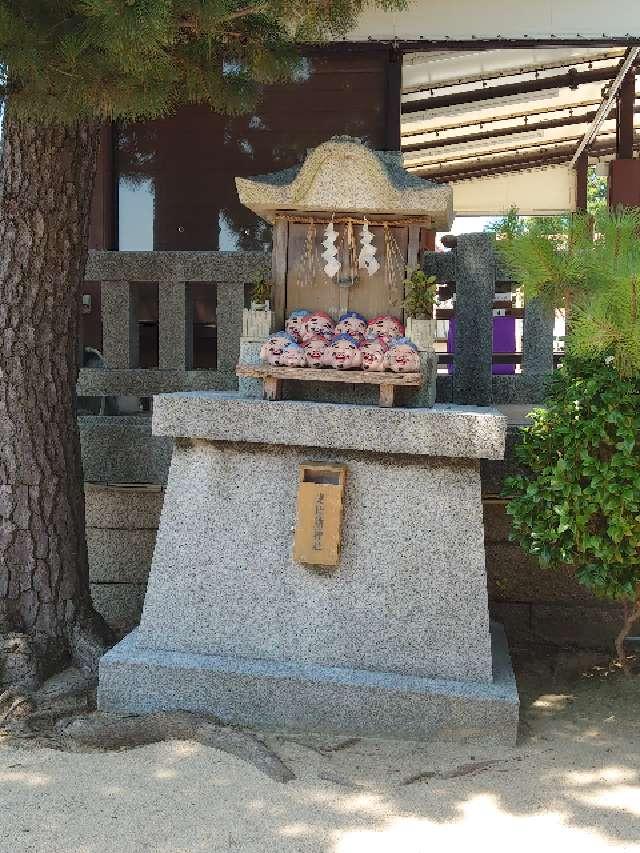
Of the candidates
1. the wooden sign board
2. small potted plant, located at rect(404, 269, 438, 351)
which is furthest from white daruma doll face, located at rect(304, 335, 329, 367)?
the wooden sign board

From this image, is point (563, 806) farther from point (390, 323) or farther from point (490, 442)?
point (390, 323)

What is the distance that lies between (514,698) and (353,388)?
1.45m

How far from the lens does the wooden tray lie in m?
3.71

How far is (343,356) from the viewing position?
3797 mm

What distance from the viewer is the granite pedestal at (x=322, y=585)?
3.50 m

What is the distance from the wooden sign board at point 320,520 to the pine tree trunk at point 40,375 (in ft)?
3.95

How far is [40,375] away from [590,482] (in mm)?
2421

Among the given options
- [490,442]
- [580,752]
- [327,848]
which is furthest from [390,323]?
[327,848]

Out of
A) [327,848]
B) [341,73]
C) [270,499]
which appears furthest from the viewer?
[341,73]

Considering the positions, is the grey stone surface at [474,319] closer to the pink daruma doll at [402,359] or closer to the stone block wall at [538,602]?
the stone block wall at [538,602]

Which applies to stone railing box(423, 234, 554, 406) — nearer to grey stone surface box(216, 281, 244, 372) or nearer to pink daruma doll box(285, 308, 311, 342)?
pink daruma doll box(285, 308, 311, 342)

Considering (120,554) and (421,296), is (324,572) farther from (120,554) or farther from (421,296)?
(120,554)

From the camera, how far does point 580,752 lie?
11.0 feet

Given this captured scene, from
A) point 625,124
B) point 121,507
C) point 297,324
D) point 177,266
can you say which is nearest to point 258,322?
point 297,324
